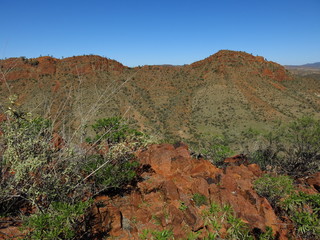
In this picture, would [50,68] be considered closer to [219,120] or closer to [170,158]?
[219,120]

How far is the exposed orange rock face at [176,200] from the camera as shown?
5.32 meters

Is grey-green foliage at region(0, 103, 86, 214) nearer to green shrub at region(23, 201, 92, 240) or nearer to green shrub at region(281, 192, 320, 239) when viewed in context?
green shrub at region(23, 201, 92, 240)

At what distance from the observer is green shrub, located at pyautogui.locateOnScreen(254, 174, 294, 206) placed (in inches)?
299

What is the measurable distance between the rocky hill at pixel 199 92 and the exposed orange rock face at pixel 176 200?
18056 mm

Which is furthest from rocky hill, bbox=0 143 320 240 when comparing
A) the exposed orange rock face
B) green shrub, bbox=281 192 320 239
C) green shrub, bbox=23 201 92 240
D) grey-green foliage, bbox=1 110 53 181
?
grey-green foliage, bbox=1 110 53 181

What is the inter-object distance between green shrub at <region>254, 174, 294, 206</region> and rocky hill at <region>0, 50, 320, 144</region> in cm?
1969

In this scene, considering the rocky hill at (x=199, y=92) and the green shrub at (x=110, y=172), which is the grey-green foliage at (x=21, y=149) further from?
the rocky hill at (x=199, y=92)

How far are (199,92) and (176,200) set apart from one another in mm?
39851

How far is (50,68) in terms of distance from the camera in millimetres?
41688

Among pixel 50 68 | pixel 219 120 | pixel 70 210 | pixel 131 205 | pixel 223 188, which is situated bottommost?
pixel 219 120

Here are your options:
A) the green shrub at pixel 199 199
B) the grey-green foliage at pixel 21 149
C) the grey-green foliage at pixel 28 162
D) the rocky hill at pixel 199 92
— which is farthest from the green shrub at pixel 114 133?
the rocky hill at pixel 199 92

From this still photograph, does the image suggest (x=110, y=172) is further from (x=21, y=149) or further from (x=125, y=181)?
(x=21, y=149)

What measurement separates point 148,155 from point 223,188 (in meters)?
3.83

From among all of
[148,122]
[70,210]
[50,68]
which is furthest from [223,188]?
[50,68]
